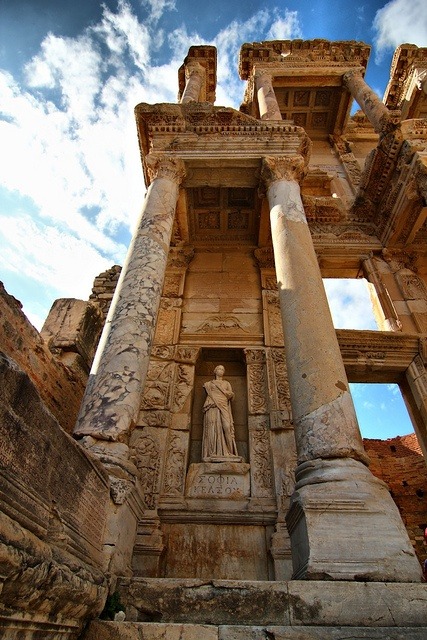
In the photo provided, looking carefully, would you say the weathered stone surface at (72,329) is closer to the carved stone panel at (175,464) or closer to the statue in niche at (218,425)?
the carved stone panel at (175,464)

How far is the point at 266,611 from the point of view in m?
3.29

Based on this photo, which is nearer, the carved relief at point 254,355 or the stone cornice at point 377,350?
the carved relief at point 254,355

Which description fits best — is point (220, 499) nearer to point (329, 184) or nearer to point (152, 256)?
point (152, 256)

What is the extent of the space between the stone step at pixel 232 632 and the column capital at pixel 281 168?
784 cm

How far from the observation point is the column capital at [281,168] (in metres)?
8.82

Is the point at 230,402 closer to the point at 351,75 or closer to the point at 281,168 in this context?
the point at 281,168

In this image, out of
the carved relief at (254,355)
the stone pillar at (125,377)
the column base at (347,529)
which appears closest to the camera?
the column base at (347,529)

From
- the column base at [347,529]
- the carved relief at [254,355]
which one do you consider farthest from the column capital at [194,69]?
the column base at [347,529]

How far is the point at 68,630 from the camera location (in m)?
2.73

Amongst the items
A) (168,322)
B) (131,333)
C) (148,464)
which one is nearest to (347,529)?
(131,333)

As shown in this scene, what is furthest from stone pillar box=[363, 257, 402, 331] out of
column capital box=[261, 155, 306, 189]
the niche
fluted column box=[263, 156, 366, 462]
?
fluted column box=[263, 156, 366, 462]

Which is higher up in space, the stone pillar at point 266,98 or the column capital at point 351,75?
the column capital at point 351,75

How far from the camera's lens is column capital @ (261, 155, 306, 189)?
882 cm

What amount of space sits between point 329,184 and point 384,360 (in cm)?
818
